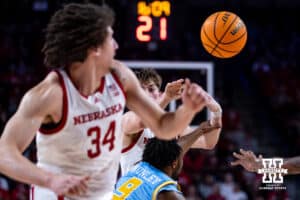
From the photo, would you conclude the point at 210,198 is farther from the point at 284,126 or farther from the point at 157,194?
Result: the point at 157,194

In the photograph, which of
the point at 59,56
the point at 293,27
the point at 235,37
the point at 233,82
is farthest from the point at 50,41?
the point at 293,27

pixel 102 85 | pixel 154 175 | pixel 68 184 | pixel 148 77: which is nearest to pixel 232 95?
pixel 148 77

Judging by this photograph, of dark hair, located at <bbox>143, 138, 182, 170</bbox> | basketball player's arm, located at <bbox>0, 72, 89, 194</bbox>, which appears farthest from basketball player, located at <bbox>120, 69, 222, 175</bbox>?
basketball player's arm, located at <bbox>0, 72, 89, 194</bbox>

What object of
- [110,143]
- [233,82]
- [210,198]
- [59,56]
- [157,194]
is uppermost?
[59,56]

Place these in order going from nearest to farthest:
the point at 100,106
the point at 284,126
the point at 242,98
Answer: the point at 100,106
the point at 284,126
the point at 242,98

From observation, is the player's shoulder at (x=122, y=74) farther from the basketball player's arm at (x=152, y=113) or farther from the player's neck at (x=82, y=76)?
the player's neck at (x=82, y=76)

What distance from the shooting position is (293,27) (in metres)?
15.3

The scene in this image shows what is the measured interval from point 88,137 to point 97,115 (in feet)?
0.36

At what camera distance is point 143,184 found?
4.10 m

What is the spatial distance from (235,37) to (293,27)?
10417mm

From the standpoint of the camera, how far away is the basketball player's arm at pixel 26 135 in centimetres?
264

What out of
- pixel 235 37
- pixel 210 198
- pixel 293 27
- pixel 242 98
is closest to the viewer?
pixel 235 37

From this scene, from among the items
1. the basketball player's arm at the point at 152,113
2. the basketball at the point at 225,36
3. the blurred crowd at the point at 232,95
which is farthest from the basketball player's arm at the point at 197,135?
the blurred crowd at the point at 232,95

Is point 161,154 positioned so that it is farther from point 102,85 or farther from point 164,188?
point 102,85
